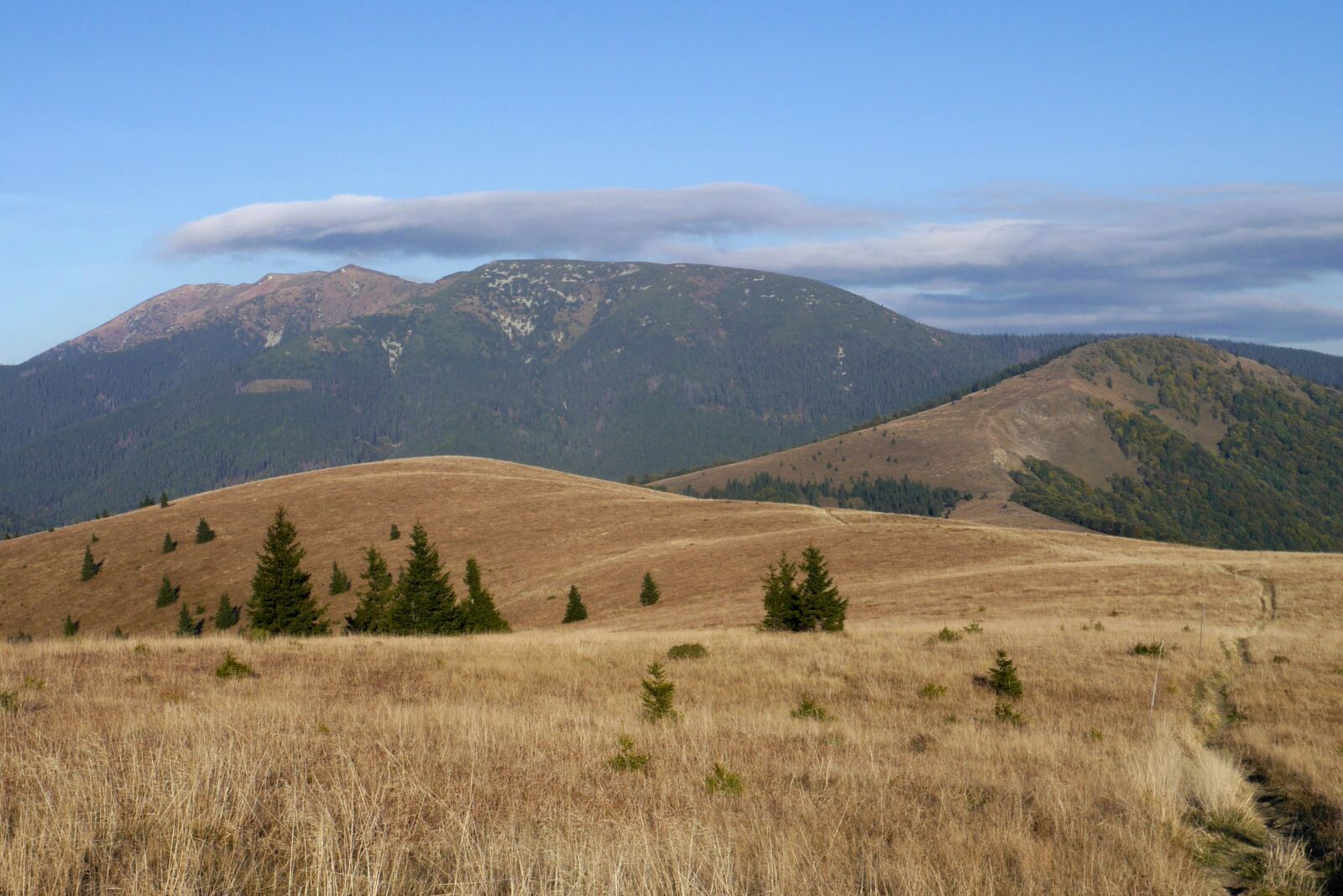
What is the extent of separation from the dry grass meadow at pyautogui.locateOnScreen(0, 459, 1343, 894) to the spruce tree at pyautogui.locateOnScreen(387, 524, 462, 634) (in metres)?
14.4

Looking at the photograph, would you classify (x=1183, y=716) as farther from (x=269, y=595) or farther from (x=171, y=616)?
(x=171, y=616)

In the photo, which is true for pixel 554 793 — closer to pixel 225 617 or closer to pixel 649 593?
pixel 649 593

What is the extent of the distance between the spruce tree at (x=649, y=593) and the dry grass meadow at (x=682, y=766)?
23.0 m

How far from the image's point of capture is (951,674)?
1867 centimetres

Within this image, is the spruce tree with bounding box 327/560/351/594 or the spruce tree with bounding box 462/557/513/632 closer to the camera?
the spruce tree with bounding box 462/557/513/632

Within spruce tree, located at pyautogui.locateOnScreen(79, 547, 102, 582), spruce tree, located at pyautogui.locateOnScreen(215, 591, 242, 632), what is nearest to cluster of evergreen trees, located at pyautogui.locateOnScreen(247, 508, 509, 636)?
spruce tree, located at pyautogui.locateOnScreen(215, 591, 242, 632)

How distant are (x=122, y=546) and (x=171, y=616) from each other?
19.4m

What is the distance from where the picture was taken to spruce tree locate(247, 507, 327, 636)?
37.1 m

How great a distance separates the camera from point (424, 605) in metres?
41.0

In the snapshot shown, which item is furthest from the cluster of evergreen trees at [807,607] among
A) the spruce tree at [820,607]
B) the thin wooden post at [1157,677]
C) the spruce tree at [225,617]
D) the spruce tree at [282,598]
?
the spruce tree at [225,617]

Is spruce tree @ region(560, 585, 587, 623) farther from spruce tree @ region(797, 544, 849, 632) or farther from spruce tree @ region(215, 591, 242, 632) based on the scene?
spruce tree @ region(215, 591, 242, 632)

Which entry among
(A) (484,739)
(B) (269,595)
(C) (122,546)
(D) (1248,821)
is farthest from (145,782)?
(C) (122,546)

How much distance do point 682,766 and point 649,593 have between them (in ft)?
144

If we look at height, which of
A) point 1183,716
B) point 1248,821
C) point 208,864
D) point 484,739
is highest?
point 208,864
